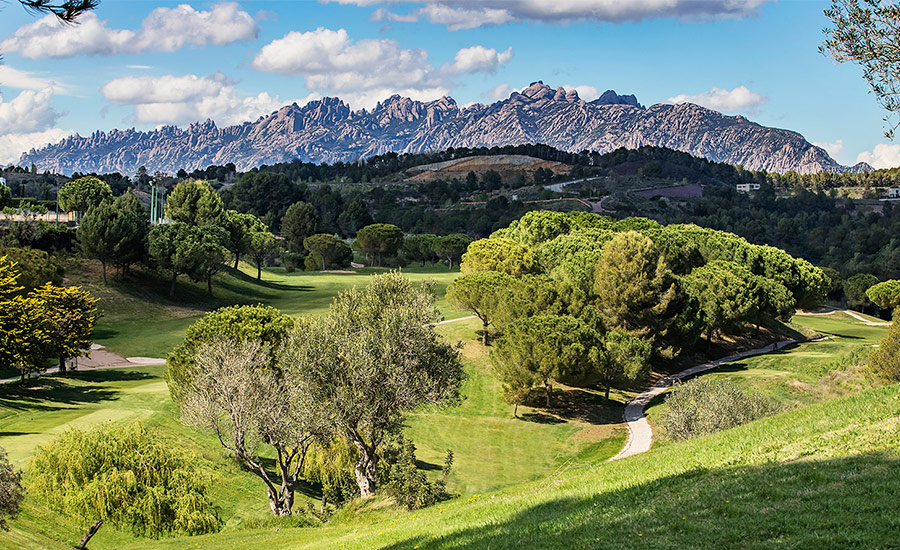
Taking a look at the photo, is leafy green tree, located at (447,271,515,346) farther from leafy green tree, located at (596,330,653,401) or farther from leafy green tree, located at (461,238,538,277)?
leafy green tree, located at (461,238,538,277)

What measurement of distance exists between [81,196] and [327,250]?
43.1 metres

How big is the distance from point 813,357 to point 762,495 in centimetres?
5746

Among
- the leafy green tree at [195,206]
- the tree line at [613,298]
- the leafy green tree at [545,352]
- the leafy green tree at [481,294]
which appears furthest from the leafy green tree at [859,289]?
the leafy green tree at [195,206]

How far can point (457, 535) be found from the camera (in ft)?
48.7

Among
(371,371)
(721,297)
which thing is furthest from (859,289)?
(371,371)

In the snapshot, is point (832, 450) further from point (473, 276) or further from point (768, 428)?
point (473, 276)

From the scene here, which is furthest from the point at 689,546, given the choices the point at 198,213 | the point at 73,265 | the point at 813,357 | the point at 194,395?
the point at 198,213

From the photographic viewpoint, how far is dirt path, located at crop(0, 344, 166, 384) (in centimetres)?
5400

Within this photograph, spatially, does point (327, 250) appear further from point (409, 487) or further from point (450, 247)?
point (409, 487)

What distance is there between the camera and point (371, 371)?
28.8 metres

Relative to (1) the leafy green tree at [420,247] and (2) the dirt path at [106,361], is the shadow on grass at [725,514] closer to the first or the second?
(2) the dirt path at [106,361]

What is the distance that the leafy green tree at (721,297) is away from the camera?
7275 cm

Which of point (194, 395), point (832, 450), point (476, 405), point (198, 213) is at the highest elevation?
point (198, 213)

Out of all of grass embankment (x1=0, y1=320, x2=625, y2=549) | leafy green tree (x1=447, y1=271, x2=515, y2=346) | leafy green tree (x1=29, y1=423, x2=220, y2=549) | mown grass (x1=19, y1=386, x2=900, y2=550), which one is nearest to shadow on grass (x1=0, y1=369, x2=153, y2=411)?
grass embankment (x1=0, y1=320, x2=625, y2=549)
